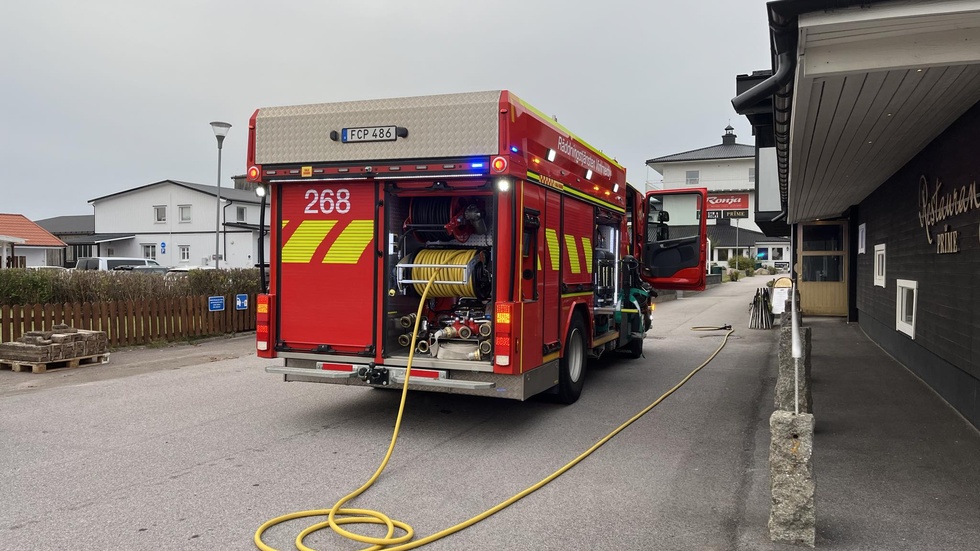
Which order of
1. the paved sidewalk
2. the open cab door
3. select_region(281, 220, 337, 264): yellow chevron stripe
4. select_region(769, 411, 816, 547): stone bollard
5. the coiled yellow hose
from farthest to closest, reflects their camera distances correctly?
the open cab door
the coiled yellow hose
select_region(281, 220, 337, 264): yellow chevron stripe
the paved sidewalk
select_region(769, 411, 816, 547): stone bollard

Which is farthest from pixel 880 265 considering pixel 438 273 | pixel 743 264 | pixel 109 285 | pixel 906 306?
pixel 743 264

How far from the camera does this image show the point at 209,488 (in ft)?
16.9

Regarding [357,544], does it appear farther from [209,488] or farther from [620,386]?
[620,386]

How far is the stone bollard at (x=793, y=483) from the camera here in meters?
4.14

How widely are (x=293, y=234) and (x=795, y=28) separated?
5013 millimetres

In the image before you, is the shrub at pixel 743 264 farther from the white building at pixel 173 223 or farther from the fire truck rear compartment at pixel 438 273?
the fire truck rear compartment at pixel 438 273

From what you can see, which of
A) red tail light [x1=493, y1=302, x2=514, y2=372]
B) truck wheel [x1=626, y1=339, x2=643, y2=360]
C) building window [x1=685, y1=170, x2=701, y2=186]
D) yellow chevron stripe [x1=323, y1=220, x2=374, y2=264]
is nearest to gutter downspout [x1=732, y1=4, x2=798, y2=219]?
red tail light [x1=493, y1=302, x2=514, y2=372]

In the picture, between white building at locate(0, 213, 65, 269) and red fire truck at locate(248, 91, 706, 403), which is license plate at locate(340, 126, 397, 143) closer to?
red fire truck at locate(248, 91, 706, 403)

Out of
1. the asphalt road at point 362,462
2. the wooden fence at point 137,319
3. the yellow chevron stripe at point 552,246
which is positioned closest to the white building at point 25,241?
the wooden fence at point 137,319

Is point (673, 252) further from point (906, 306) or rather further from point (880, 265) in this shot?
point (880, 265)

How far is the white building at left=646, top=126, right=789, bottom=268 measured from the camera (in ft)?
204

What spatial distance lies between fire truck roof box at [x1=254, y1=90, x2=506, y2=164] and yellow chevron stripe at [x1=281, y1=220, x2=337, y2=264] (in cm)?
65

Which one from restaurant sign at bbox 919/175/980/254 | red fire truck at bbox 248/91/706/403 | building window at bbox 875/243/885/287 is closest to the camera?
red fire truck at bbox 248/91/706/403

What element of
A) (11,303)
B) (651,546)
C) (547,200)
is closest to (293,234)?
(547,200)
